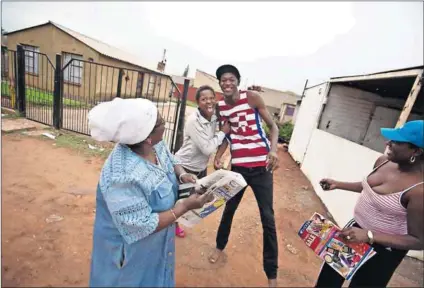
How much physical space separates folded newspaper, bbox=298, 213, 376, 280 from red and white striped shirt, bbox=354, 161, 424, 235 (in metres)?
0.18

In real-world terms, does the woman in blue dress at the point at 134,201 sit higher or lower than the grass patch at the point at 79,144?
higher

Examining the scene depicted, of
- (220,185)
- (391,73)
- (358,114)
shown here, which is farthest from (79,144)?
(358,114)

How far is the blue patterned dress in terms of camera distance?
130cm

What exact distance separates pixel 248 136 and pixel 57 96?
6.06m

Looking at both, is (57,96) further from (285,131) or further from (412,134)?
(285,131)

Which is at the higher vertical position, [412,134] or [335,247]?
[412,134]

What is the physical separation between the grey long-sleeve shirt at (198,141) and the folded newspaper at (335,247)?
1.12m

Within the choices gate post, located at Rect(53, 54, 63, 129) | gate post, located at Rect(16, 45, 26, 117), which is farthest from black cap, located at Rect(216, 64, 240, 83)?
gate post, located at Rect(16, 45, 26, 117)

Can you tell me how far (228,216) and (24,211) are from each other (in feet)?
8.44

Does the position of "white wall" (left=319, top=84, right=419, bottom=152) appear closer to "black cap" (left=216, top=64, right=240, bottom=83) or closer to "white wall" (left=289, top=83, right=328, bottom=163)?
"white wall" (left=289, top=83, right=328, bottom=163)

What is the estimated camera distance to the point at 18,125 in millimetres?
6277

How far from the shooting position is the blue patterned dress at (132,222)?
1296mm

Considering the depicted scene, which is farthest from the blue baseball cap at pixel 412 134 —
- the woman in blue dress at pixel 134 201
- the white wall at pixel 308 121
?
the white wall at pixel 308 121

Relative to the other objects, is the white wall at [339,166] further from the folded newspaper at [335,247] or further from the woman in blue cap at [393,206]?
the folded newspaper at [335,247]
